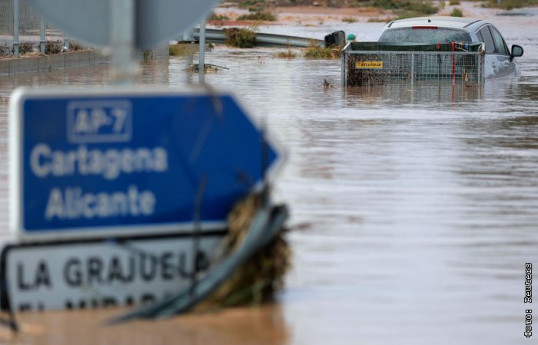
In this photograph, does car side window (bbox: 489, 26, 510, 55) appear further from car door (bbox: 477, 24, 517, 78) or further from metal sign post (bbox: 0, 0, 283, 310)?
metal sign post (bbox: 0, 0, 283, 310)

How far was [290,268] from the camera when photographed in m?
7.32

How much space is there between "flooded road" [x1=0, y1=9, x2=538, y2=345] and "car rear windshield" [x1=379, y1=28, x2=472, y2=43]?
17.7 ft

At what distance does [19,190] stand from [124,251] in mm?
577

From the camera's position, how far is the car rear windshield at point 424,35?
84.5 feet

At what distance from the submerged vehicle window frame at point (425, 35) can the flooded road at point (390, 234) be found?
5339 mm

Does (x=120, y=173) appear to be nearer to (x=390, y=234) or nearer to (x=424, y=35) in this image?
(x=390, y=234)

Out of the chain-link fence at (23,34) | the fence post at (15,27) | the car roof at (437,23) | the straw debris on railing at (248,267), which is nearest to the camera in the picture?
the straw debris on railing at (248,267)

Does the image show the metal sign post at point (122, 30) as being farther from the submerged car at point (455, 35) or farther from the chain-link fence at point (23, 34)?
the chain-link fence at point (23, 34)

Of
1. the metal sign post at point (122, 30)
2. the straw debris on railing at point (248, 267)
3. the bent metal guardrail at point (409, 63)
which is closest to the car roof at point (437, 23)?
the bent metal guardrail at point (409, 63)

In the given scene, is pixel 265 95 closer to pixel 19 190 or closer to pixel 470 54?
pixel 470 54

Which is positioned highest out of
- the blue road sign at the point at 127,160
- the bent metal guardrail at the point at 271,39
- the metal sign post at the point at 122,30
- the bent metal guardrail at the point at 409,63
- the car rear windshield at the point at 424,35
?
the metal sign post at the point at 122,30

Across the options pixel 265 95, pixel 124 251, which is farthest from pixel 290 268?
pixel 265 95

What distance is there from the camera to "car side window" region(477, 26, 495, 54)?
26.0 m

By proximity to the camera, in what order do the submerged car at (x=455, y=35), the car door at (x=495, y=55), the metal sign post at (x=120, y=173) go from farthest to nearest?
the car door at (x=495, y=55)
the submerged car at (x=455, y=35)
the metal sign post at (x=120, y=173)
